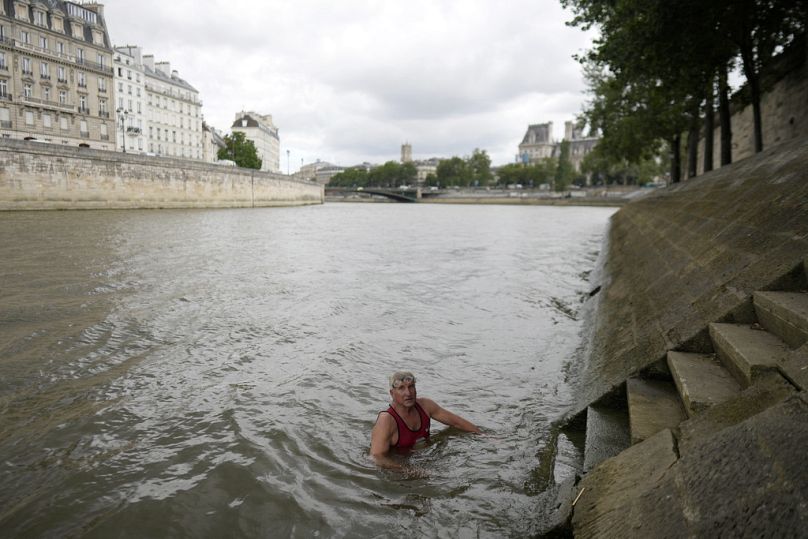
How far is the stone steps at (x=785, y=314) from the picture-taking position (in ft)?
10.1

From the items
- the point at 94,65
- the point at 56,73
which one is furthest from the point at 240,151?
the point at 56,73

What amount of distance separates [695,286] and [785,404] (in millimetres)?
3071

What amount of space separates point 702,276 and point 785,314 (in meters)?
2.08

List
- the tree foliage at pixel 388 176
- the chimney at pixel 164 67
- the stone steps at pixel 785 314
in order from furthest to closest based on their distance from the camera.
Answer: the tree foliage at pixel 388 176 < the chimney at pixel 164 67 < the stone steps at pixel 785 314

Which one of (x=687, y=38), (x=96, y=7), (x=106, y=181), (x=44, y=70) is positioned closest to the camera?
(x=687, y=38)

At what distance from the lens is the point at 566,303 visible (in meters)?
10.9

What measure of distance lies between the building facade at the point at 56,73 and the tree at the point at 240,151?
25467mm

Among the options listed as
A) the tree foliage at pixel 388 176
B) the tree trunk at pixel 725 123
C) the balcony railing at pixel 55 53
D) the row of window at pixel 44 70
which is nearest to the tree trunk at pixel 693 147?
the tree trunk at pixel 725 123

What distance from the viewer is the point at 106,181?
3659 cm

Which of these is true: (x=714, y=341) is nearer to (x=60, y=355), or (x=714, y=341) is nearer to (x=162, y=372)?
(x=162, y=372)

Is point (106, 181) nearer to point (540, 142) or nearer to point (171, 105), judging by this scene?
point (171, 105)

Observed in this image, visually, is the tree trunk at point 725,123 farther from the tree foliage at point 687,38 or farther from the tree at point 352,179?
the tree at point 352,179

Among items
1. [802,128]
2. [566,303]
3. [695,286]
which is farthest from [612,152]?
[695,286]

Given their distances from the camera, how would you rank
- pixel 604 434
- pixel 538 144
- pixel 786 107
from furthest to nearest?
pixel 538 144, pixel 786 107, pixel 604 434
